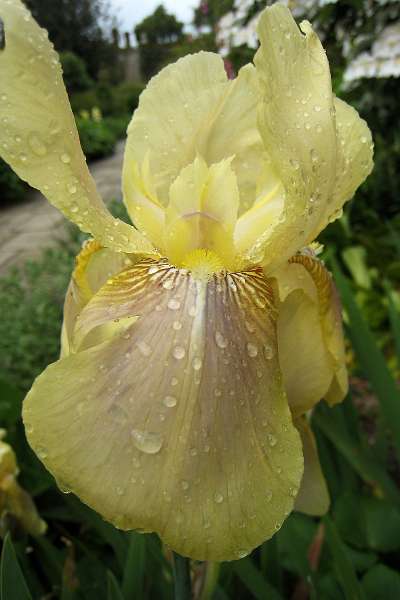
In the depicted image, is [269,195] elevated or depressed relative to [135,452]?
elevated

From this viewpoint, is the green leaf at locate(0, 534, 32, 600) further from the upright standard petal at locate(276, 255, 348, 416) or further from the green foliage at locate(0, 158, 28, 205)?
the green foliage at locate(0, 158, 28, 205)

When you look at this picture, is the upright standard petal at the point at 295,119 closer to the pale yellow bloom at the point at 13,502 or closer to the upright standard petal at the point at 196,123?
the upright standard petal at the point at 196,123

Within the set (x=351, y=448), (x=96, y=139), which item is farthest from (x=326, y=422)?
(x=96, y=139)

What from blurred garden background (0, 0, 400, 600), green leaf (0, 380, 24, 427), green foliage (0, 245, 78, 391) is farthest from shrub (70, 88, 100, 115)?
green leaf (0, 380, 24, 427)

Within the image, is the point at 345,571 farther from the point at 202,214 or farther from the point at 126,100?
the point at 126,100

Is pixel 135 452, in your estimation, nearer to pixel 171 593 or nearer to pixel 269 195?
pixel 269 195

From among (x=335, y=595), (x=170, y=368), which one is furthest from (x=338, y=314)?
(x=335, y=595)
